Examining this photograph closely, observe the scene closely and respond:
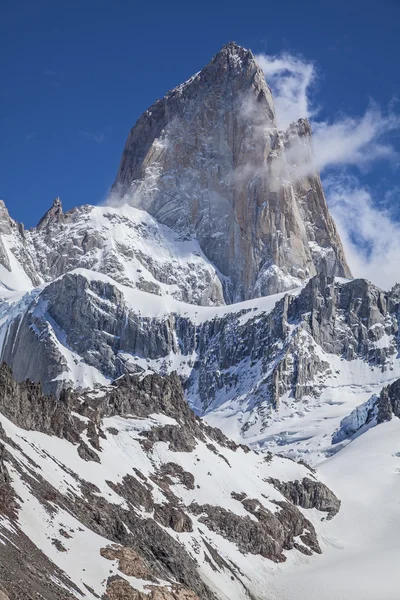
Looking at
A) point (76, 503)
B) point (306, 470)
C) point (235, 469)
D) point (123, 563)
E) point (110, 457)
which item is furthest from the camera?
point (306, 470)

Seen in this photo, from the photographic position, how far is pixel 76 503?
105 metres

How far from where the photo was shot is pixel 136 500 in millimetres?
130375

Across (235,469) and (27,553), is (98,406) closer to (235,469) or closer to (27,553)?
(235,469)

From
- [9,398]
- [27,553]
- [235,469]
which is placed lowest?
[27,553]

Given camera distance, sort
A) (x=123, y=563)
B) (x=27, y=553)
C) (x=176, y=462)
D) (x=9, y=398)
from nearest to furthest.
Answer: (x=27, y=553), (x=123, y=563), (x=9, y=398), (x=176, y=462)

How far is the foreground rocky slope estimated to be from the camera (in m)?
81.6

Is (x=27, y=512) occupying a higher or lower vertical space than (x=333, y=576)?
lower

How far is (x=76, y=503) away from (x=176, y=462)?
49.6m

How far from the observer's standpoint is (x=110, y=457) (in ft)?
454

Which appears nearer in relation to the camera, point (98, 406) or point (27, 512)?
point (27, 512)

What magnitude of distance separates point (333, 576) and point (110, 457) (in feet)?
121

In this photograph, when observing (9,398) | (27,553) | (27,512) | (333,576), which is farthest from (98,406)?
(27,553)

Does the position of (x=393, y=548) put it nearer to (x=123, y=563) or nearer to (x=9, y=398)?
(x=9, y=398)

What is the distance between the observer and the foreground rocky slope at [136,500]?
81.6 m
